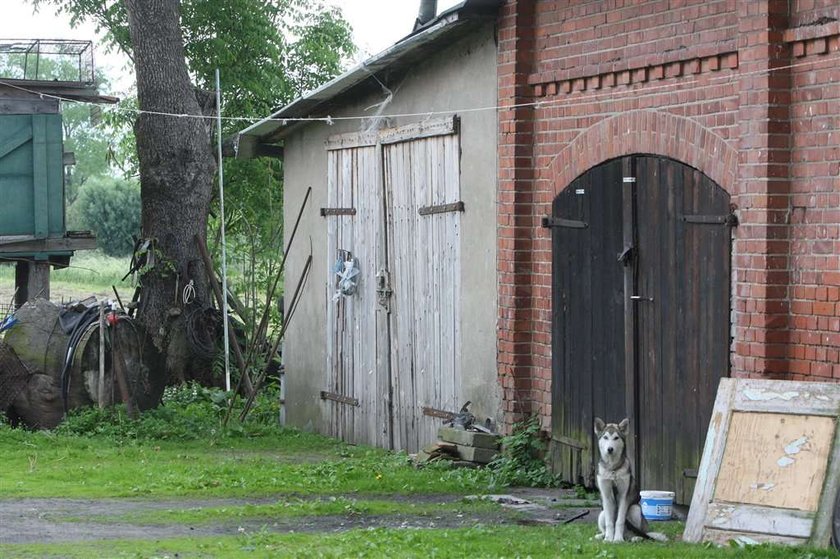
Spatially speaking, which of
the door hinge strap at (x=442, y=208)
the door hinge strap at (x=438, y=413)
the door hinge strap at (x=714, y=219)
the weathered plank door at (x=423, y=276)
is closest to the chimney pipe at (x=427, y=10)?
the weathered plank door at (x=423, y=276)

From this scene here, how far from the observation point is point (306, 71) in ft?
91.9

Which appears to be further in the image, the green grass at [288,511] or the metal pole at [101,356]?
the metal pole at [101,356]

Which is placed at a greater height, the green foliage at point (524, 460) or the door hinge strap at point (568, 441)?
the door hinge strap at point (568, 441)

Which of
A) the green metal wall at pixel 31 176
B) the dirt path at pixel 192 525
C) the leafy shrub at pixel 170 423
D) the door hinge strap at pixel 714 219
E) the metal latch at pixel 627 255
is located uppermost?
the green metal wall at pixel 31 176

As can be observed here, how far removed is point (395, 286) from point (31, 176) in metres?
9.77

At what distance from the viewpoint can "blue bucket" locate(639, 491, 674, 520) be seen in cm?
984

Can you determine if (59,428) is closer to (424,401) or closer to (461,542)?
(424,401)

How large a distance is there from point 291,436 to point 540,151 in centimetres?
597

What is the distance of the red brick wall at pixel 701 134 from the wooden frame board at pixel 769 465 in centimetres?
38

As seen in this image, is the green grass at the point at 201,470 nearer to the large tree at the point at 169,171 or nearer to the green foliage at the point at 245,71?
the large tree at the point at 169,171

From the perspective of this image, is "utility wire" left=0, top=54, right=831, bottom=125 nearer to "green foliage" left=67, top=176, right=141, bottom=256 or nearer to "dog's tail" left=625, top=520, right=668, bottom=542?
"dog's tail" left=625, top=520, right=668, bottom=542

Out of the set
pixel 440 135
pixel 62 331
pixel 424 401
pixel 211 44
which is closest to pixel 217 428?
pixel 62 331

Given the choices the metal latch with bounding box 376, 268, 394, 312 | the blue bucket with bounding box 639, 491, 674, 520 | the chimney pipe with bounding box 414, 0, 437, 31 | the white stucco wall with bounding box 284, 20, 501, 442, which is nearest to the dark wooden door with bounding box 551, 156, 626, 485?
the white stucco wall with bounding box 284, 20, 501, 442

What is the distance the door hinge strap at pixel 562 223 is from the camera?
1131 cm
